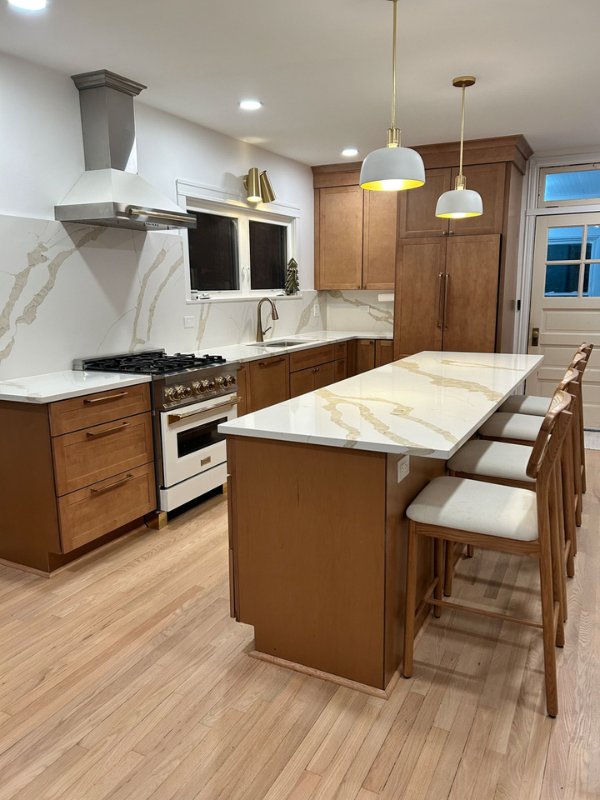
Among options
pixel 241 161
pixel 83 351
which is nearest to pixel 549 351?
pixel 241 161

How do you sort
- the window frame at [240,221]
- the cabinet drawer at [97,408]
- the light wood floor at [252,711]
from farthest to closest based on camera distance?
1. the window frame at [240,221]
2. the cabinet drawer at [97,408]
3. the light wood floor at [252,711]

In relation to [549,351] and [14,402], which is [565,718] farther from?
[549,351]

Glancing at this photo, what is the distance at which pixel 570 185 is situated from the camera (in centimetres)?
532

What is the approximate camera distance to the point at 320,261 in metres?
6.00

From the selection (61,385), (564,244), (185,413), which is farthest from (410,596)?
(564,244)

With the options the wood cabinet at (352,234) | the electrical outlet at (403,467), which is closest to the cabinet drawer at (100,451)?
the electrical outlet at (403,467)

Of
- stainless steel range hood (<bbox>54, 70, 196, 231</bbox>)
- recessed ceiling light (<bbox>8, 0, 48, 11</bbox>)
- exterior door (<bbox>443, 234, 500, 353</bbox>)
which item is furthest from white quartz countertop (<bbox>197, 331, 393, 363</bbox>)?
recessed ceiling light (<bbox>8, 0, 48, 11</bbox>)

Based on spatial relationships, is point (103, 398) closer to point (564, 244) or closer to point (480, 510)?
point (480, 510)

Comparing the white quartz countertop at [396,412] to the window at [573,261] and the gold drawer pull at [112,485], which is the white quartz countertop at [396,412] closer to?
the gold drawer pull at [112,485]

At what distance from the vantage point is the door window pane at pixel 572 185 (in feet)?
17.2

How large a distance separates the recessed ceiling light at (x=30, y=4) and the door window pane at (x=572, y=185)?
14.6 feet

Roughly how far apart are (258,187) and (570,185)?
2834 millimetres

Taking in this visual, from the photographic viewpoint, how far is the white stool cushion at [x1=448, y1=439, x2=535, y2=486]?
7.77ft

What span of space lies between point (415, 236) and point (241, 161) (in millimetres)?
1637
